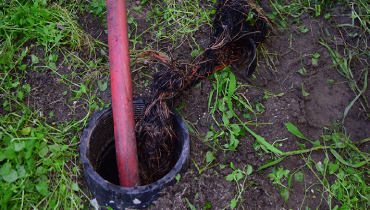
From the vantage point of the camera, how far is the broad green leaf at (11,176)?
63.5 inches

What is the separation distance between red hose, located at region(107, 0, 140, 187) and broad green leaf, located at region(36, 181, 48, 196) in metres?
0.46

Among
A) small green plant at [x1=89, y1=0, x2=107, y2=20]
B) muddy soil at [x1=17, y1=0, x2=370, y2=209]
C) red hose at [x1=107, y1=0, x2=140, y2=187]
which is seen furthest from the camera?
small green plant at [x1=89, y1=0, x2=107, y2=20]

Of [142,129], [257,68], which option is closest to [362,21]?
[257,68]

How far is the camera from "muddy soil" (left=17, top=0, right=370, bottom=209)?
179cm

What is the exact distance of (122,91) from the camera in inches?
64.3

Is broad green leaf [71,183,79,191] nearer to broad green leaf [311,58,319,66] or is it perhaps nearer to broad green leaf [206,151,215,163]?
broad green leaf [206,151,215,163]

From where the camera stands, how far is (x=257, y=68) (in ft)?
8.00

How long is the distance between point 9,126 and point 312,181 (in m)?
2.14

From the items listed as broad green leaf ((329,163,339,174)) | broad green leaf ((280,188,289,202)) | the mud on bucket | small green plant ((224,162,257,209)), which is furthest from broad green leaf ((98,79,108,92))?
broad green leaf ((329,163,339,174))

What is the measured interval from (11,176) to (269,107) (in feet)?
6.09

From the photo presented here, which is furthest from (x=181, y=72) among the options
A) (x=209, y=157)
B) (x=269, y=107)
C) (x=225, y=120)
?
(x=269, y=107)

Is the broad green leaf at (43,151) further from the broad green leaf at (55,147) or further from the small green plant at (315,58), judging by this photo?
the small green plant at (315,58)

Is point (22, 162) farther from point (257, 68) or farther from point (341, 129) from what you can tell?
point (341, 129)

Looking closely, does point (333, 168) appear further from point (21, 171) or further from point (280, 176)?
point (21, 171)
